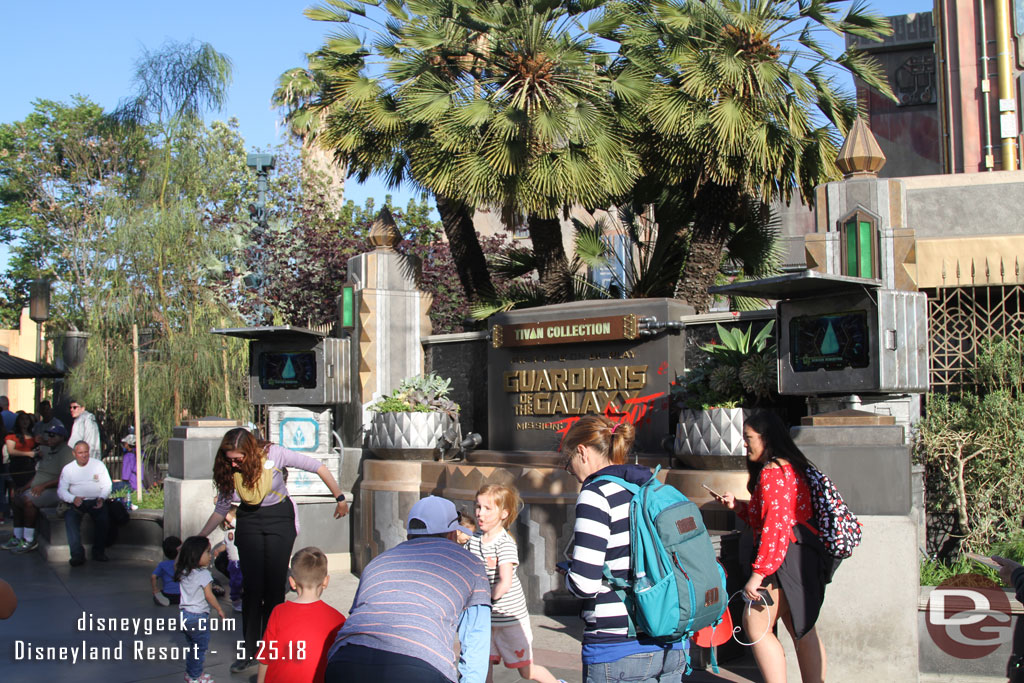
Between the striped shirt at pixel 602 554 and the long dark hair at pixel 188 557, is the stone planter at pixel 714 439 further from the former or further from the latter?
the striped shirt at pixel 602 554

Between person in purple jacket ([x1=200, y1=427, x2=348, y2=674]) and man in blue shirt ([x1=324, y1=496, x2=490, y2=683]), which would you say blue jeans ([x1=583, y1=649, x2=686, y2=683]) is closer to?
man in blue shirt ([x1=324, y1=496, x2=490, y2=683])

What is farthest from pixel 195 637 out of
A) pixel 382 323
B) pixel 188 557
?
pixel 382 323

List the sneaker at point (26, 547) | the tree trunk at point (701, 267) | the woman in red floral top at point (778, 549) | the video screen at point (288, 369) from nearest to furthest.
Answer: the woman in red floral top at point (778, 549) < the video screen at point (288, 369) < the tree trunk at point (701, 267) < the sneaker at point (26, 547)

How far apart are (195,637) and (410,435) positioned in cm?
436

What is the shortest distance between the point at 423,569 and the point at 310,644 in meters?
0.80

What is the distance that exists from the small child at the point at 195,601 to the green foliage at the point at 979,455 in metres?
6.22

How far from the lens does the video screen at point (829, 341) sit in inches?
285

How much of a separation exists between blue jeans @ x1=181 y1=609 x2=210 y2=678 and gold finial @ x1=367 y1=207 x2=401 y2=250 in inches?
252

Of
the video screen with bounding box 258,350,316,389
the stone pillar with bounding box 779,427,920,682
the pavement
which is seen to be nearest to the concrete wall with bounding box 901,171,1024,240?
the stone pillar with bounding box 779,427,920,682

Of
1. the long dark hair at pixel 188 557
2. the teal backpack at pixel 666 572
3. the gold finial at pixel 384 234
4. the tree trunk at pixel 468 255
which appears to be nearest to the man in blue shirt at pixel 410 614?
the teal backpack at pixel 666 572

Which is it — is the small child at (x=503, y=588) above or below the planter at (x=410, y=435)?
below

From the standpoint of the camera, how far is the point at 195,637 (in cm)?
612

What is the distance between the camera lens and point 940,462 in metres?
8.98

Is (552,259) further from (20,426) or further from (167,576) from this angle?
(20,426)
